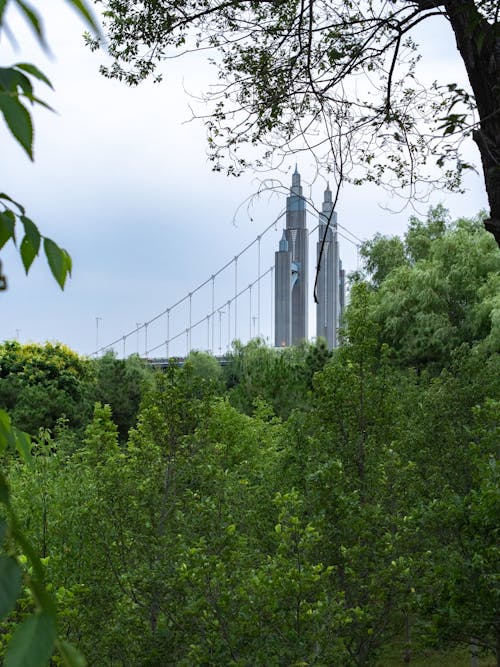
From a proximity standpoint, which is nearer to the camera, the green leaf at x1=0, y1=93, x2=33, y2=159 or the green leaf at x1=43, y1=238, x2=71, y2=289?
the green leaf at x1=0, y1=93, x2=33, y2=159

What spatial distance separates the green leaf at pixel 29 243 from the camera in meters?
0.81

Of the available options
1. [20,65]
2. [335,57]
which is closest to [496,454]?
[335,57]

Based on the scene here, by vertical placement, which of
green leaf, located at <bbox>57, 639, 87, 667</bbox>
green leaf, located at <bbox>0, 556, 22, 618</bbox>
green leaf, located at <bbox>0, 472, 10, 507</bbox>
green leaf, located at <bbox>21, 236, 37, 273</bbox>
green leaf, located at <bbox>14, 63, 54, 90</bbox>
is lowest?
green leaf, located at <bbox>57, 639, 87, 667</bbox>

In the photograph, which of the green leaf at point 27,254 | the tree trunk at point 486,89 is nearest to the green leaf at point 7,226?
the green leaf at point 27,254

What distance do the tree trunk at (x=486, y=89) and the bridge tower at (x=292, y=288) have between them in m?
39.2

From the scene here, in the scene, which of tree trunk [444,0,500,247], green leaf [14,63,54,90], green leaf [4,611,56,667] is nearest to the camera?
green leaf [4,611,56,667]

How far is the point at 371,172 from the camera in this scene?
4.64 m

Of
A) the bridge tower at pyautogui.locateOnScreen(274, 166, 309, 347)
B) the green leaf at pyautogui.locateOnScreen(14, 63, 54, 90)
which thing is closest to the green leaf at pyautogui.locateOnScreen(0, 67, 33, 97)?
the green leaf at pyautogui.locateOnScreen(14, 63, 54, 90)

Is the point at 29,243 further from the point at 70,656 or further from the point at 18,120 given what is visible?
the point at 70,656

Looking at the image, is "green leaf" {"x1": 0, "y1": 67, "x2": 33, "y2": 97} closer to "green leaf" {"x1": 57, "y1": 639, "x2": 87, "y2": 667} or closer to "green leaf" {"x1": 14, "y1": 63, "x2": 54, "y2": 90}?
"green leaf" {"x1": 14, "y1": 63, "x2": 54, "y2": 90}

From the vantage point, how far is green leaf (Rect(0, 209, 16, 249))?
809mm

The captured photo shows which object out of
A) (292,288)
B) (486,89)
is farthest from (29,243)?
(292,288)

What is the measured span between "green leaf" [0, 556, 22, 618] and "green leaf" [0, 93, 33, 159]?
0.88 ft

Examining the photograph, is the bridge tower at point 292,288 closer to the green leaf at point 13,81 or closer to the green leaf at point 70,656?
the green leaf at point 13,81
